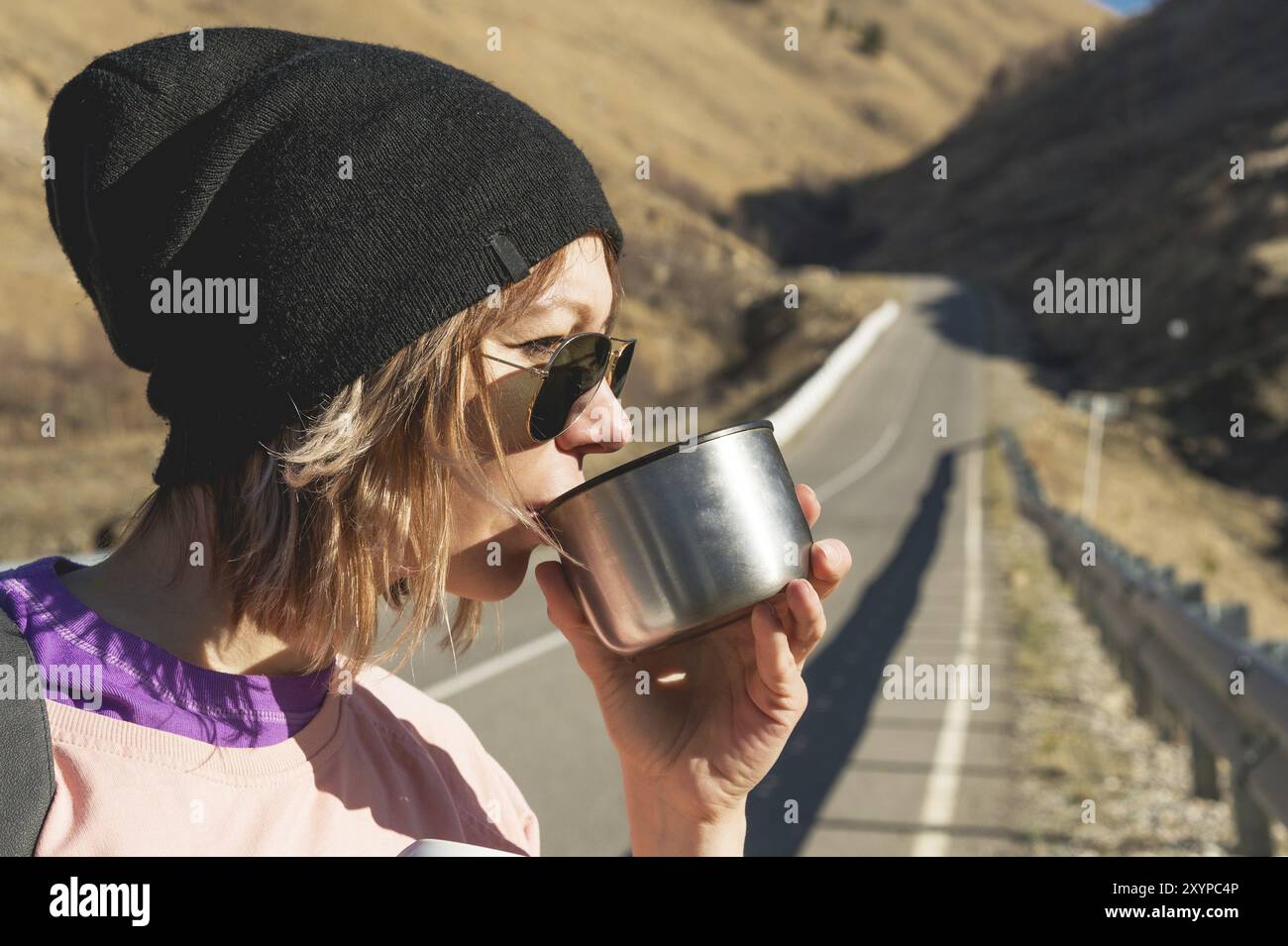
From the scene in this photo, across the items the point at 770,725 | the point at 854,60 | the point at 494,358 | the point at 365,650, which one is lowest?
the point at 770,725

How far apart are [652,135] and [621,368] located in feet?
286

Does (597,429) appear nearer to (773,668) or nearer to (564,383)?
(564,383)

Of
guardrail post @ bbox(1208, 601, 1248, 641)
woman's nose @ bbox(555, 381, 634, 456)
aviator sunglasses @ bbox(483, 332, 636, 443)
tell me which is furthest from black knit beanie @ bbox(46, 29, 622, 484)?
guardrail post @ bbox(1208, 601, 1248, 641)

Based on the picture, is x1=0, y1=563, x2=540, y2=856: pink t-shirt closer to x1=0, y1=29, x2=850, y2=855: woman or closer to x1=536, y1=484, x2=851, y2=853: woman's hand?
x1=0, y1=29, x2=850, y2=855: woman

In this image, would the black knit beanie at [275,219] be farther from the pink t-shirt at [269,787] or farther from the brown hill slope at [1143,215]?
the brown hill slope at [1143,215]

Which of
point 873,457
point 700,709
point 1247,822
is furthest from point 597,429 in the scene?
point 873,457

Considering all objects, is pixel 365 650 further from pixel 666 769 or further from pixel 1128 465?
pixel 1128 465

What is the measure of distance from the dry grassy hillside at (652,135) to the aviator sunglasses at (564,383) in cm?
66

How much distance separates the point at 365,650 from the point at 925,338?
48343 mm

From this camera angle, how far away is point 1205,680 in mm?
4688

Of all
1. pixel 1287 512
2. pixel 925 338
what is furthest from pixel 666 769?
pixel 925 338

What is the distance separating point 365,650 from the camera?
1.44 meters

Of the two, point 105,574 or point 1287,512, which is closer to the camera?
point 105,574
